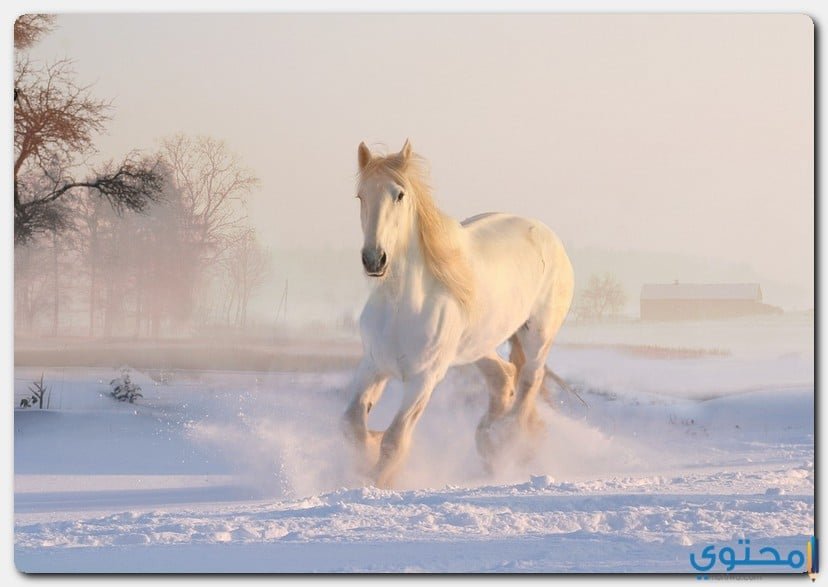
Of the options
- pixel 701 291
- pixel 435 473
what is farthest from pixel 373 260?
pixel 701 291

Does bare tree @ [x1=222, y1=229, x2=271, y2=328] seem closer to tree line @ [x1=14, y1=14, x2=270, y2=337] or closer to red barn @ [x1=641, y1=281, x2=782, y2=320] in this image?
tree line @ [x1=14, y1=14, x2=270, y2=337]

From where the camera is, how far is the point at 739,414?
8.80 meters

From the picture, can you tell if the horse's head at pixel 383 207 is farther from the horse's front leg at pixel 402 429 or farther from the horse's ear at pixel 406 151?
the horse's front leg at pixel 402 429

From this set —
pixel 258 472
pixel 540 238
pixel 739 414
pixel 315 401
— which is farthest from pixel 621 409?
pixel 258 472

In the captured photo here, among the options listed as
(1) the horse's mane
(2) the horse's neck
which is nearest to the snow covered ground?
(2) the horse's neck

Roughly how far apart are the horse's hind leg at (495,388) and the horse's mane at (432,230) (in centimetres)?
96

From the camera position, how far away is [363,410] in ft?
24.0

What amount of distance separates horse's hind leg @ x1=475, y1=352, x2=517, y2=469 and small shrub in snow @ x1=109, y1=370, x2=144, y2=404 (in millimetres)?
2342

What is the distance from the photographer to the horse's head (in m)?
6.79

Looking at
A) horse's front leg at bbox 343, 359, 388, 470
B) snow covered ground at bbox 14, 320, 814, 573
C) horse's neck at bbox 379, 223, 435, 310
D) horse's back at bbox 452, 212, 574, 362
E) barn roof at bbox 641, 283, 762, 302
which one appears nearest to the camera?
snow covered ground at bbox 14, 320, 814, 573

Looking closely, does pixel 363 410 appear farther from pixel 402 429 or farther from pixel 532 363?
pixel 532 363

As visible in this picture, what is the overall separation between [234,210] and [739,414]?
3.57 meters

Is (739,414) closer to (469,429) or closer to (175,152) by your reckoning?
(469,429)

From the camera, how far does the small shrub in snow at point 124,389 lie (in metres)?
8.93
